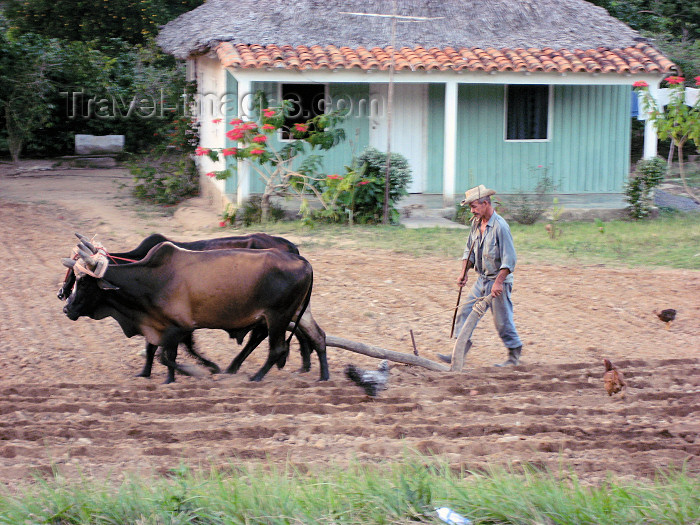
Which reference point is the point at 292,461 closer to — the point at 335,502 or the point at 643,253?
the point at 335,502

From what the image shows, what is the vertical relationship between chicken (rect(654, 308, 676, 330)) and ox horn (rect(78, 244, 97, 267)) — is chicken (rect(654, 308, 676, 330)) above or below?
below

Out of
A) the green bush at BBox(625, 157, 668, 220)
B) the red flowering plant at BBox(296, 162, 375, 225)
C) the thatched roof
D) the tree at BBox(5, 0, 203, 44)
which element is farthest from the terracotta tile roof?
the tree at BBox(5, 0, 203, 44)

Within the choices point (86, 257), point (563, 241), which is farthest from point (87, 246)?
point (563, 241)

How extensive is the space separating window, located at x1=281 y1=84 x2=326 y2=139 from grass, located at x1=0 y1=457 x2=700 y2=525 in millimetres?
12099

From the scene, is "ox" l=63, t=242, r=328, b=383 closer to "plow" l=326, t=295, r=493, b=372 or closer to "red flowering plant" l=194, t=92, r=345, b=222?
"plow" l=326, t=295, r=493, b=372

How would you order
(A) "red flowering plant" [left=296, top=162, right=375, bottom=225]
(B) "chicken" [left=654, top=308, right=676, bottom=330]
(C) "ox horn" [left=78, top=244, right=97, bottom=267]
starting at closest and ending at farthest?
(C) "ox horn" [left=78, top=244, right=97, bottom=267]
(B) "chicken" [left=654, top=308, right=676, bottom=330]
(A) "red flowering plant" [left=296, top=162, right=375, bottom=225]

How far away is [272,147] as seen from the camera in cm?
1423

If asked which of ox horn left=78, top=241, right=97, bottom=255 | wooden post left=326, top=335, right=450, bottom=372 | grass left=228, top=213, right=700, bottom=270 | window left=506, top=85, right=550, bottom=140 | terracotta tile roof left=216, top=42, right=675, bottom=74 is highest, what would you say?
terracotta tile roof left=216, top=42, right=675, bottom=74

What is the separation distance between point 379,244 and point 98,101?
45.9 feet

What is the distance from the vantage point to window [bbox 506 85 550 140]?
16.7 meters

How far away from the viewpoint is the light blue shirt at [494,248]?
7.43 metres

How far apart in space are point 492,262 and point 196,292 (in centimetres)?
Result: 260

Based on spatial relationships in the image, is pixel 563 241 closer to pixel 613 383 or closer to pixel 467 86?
pixel 467 86

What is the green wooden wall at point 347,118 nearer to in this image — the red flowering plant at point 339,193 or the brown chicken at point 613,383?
the red flowering plant at point 339,193
